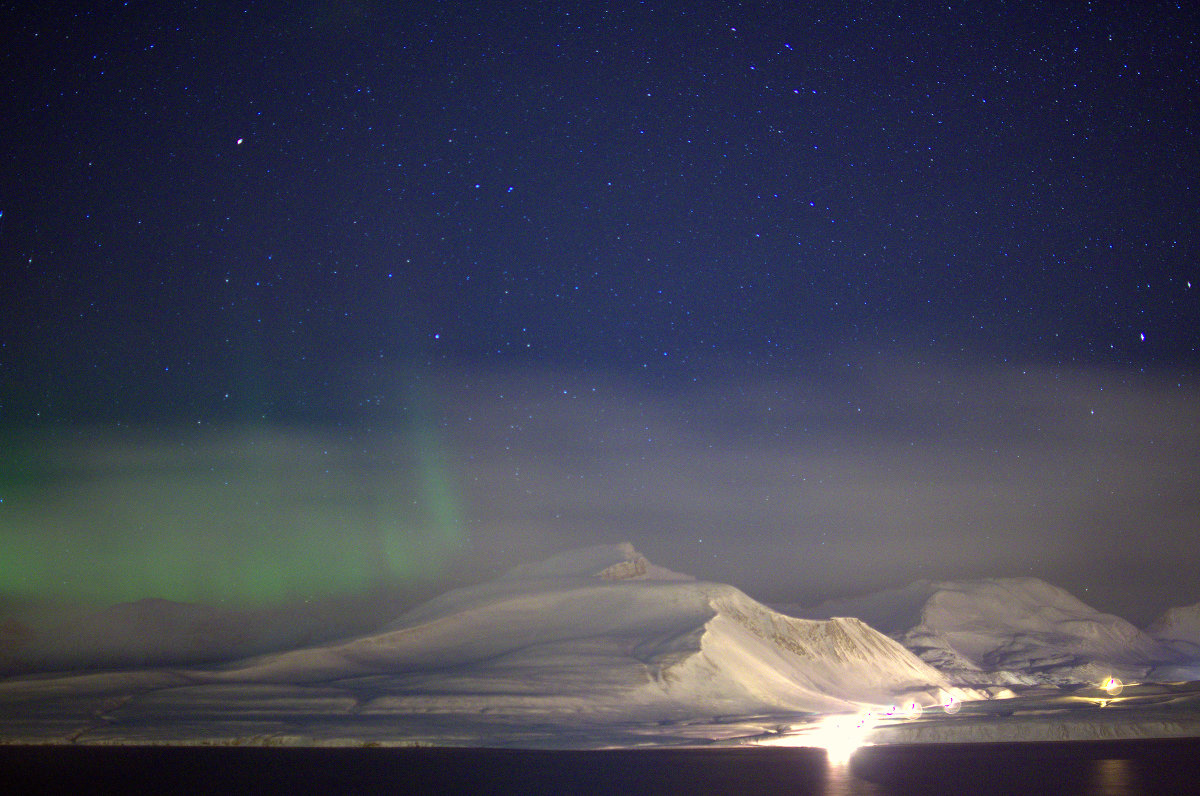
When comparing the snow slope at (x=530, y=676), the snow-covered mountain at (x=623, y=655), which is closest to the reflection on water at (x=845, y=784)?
the snow slope at (x=530, y=676)

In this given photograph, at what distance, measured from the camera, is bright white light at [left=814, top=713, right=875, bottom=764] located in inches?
3091

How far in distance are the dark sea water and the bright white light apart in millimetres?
1506

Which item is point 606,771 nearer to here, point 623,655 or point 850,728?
point 850,728

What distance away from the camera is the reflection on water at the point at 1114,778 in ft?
183

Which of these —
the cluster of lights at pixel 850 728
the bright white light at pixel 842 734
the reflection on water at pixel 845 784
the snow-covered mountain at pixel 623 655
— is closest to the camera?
the reflection on water at pixel 845 784

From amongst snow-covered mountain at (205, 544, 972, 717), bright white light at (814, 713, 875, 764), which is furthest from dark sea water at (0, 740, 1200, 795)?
snow-covered mountain at (205, 544, 972, 717)

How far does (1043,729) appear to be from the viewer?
304ft

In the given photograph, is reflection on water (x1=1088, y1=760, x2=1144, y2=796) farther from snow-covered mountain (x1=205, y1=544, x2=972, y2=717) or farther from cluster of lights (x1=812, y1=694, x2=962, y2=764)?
snow-covered mountain (x1=205, y1=544, x2=972, y2=717)

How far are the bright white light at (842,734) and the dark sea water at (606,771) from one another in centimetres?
151

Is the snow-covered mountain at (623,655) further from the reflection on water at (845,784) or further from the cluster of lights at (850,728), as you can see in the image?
the reflection on water at (845,784)

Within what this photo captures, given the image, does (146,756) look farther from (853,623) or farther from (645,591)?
(853,623)

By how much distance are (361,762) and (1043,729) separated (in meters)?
64.9

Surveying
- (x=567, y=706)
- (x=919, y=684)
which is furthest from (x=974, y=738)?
(x=919, y=684)

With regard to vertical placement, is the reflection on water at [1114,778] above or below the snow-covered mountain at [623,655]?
below
